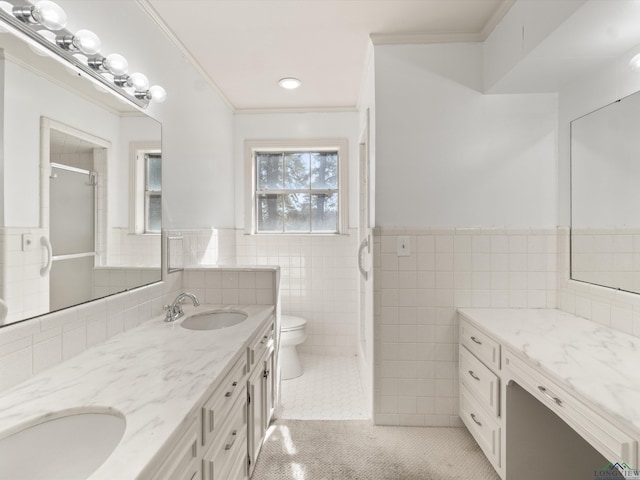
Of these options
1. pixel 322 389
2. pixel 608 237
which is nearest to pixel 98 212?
pixel 322 389

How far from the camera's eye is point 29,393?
0.97 metres

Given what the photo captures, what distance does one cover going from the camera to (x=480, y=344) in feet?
5.93

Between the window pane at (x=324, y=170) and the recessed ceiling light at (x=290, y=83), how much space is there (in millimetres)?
775

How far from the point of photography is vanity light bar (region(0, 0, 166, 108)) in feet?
3.49

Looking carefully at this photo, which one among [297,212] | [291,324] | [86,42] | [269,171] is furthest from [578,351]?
[269,171]

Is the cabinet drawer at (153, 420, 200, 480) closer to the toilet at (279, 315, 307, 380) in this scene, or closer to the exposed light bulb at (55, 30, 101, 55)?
the exposed light bulb at (55, 30, 101, 55)

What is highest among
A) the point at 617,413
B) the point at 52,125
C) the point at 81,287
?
the point at 52,125

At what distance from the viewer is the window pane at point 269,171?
3.50m

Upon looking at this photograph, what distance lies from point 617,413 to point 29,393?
66.3 inches

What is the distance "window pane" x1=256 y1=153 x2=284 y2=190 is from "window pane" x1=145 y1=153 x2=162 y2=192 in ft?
5.40

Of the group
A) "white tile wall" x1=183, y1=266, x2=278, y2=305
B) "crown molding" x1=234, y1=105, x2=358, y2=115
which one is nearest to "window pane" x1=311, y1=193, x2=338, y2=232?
"crown molding" x1=234, y1=105, x2=358, y2=115

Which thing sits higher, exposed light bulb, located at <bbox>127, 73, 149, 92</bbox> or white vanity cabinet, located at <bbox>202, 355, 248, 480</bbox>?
exposed light bulb, located at <bbox>127, 73, 149, 92</bbox>

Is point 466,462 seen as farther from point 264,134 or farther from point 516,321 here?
point 264,134

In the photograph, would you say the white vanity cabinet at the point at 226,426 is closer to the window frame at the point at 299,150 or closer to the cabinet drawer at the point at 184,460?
the cabinet drawer at the point at 184,460
